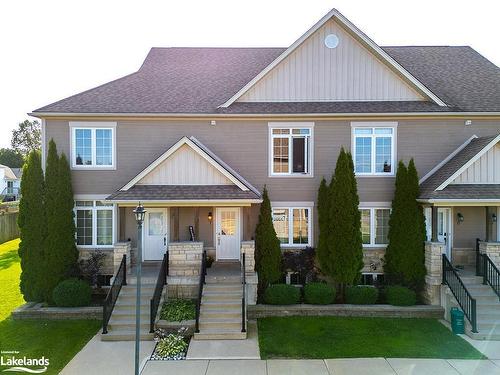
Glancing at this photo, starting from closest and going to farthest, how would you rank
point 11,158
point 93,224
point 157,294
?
point 157,294
point 93,224
point 11,158

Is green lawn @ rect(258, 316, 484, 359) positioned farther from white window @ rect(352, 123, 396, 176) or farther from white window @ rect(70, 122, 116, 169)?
white window @ rect(70, 122, 116, 169)

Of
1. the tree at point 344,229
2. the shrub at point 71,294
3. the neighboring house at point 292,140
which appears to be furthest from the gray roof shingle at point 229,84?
the shrub at point 71,294

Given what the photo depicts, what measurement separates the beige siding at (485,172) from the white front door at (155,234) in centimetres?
1117

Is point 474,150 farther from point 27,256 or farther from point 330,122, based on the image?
point 27,256

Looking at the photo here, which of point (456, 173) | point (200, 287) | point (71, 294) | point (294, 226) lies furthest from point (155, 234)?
point (456, 173)

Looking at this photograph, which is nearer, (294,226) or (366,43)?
(366,43)

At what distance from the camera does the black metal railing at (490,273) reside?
11867mm

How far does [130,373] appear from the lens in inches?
333

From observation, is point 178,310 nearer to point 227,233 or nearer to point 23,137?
point 227,233

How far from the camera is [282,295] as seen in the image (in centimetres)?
1208

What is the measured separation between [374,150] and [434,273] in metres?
5.08

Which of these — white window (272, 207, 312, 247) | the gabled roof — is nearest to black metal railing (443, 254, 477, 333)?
the gabled roof

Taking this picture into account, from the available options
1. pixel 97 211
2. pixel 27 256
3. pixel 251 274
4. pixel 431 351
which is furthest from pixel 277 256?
pixel 27 256

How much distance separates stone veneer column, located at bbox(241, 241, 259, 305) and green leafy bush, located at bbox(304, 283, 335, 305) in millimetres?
1891
